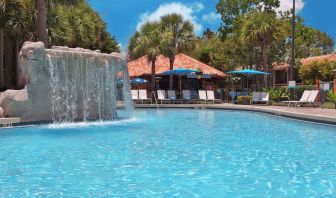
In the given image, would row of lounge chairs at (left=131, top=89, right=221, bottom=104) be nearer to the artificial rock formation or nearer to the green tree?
the artificial rock formation

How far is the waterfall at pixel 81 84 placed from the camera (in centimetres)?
1541

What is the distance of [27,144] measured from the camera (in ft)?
33.4

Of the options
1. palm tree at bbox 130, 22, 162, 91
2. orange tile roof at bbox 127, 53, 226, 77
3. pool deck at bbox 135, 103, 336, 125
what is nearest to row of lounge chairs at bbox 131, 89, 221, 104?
pool deck at bbox 135, 103, 336, 125

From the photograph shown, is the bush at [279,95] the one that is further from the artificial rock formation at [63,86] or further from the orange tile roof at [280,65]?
the artificial rock formation at [63,86]

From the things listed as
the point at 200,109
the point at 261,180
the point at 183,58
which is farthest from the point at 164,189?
the point at 183,58

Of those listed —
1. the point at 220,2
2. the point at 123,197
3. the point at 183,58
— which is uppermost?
the point at 220,2

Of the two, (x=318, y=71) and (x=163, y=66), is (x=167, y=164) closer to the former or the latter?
(x=163, y=66)

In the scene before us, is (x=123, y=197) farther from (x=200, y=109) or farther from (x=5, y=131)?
(x=200, y=109)

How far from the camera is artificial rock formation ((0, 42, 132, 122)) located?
14.6 metres

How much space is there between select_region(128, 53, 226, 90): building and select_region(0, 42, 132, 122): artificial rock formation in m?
16.9

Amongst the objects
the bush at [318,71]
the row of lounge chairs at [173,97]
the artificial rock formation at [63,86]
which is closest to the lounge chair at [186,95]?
the row of lounge chairs at [173,97]

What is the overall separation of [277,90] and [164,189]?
24447 millimetres

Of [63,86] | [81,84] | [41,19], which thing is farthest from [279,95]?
[63,86]

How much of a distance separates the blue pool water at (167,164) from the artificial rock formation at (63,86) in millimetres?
2243
